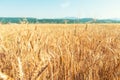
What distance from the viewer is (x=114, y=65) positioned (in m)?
2.18

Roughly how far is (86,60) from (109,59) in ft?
0.82

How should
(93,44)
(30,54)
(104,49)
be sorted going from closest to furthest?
(30,54) → (104,49) → (93,44)

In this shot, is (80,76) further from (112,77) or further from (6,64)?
(6,64)

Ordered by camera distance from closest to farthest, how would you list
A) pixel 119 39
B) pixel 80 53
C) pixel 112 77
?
pixel 112 77, pixel 80 53, pixel 119 39

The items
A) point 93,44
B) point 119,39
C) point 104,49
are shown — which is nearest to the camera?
point 104,49

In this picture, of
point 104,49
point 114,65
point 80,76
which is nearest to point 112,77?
point 114,65

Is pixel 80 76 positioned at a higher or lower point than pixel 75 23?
lower

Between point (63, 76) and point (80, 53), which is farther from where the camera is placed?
point (80, 53)

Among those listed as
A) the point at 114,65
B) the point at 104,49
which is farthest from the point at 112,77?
the point at 104,49

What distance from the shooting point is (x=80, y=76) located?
2.04 meters

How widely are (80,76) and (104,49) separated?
0.72m

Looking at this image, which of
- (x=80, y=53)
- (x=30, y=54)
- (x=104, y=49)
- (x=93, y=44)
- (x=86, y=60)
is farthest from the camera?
(x=93, y=44)

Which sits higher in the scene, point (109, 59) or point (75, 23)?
point (75, 23)

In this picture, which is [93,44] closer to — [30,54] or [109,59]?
[109,59]
